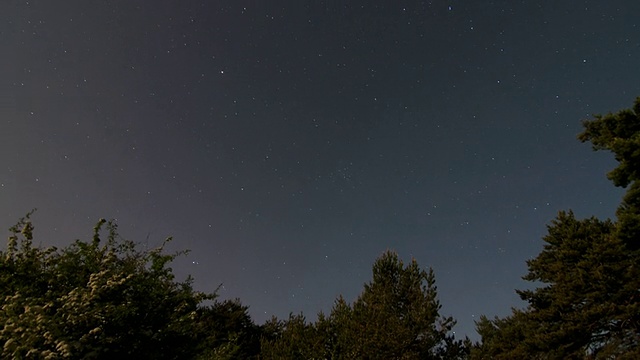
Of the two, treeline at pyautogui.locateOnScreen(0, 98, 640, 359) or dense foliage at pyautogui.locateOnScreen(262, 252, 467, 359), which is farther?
dense foliage at pyautogui.locateOnScreen(262, 252, 467, 359)

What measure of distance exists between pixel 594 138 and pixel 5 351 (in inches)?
748

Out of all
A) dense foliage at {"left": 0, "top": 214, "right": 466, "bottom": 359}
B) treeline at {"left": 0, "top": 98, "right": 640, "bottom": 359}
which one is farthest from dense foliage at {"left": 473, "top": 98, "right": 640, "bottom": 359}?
dense foliage at {"left": 0, "top": 214, "right": 466, "bottom": 359}

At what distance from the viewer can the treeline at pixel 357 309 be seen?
285 inches

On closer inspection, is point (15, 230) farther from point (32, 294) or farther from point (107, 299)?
point (107, 299)

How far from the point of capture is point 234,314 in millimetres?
47312

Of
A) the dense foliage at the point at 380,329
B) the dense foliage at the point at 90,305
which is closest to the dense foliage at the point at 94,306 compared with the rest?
the dense foliage at the point at 90,305

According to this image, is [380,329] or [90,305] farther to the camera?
[380,329]

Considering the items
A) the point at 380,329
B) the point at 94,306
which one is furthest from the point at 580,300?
the point at 94,306

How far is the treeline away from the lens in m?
7.24

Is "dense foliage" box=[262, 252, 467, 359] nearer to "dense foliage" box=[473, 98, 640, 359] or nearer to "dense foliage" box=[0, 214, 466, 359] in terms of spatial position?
"dense foliage" box=[473, 98, 640, 359]

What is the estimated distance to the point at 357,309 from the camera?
33.3 m

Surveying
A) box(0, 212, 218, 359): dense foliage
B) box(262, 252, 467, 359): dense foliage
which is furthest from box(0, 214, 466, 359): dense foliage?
box(262, 252, 467, 359): dense foliage

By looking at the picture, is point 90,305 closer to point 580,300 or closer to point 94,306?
point 94,306

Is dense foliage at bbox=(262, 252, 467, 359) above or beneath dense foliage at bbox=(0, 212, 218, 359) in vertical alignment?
above
